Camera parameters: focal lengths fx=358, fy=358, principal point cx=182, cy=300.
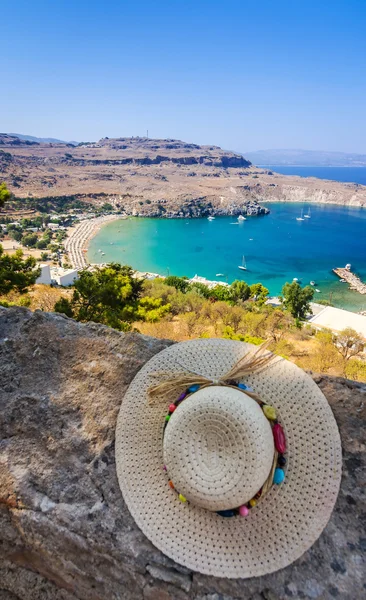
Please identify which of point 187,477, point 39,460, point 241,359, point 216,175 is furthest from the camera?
point 216,175

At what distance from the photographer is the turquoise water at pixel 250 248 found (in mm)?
47500

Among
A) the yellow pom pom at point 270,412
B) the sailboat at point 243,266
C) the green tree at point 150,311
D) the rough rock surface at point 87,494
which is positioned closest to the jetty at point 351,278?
the sailboat at point 243,266

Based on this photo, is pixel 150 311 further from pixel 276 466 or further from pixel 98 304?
pixel 276 466

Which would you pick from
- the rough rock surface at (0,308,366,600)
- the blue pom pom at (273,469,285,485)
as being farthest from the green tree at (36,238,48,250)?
the blue pom pom at (273,469,285,485)

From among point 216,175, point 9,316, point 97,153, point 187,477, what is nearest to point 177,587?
point 187,477

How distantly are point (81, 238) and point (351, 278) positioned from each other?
1610 inches

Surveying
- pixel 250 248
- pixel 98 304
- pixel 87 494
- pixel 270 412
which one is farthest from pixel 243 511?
pixel 250 248

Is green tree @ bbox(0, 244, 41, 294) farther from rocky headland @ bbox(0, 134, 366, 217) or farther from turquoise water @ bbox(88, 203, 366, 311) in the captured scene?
rocky headland @ bbox(0, 134, 366, 217)

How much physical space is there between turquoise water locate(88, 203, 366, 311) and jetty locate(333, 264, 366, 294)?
3.06 ft

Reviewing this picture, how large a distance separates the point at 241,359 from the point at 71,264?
45943 millimetres

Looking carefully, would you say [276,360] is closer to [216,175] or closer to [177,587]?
[177,587]

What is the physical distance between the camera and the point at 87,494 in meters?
1.99

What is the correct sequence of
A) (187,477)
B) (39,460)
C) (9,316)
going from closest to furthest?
(187,477)
(39,460)
(9,316)

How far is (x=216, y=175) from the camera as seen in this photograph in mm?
131125
